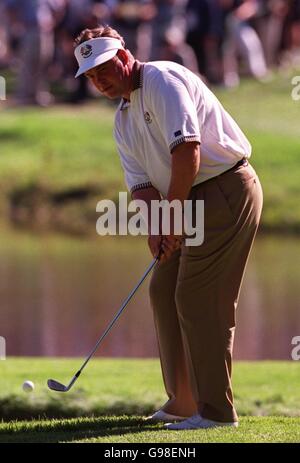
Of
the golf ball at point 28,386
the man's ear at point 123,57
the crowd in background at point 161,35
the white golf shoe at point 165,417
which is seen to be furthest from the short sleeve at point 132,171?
the crowd in background at point 161,35

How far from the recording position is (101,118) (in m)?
22.4

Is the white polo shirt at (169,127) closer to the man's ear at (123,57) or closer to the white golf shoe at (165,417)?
the man's ear at (123,57)

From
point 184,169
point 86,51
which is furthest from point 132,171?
point 86,51

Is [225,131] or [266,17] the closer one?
[225,131]

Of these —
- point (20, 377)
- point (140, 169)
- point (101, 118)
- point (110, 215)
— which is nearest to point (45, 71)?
point (101, 118)

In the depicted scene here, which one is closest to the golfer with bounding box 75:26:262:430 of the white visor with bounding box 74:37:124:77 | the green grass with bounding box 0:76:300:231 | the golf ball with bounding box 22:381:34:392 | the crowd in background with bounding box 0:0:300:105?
the white visor with bounding box 74:37:124:77

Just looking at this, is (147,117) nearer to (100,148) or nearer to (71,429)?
(71,429)

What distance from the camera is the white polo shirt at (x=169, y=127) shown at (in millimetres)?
5664

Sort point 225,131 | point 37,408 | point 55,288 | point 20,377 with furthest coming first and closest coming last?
point 55,288 < point 20,377 < point 37,408 < point 225,131

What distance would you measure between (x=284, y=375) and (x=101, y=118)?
554 inches

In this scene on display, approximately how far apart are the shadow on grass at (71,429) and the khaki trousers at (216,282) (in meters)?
0.34

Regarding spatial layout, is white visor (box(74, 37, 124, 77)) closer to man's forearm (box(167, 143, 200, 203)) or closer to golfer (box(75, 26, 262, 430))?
golfer (box(75, 26, 262, 430))
